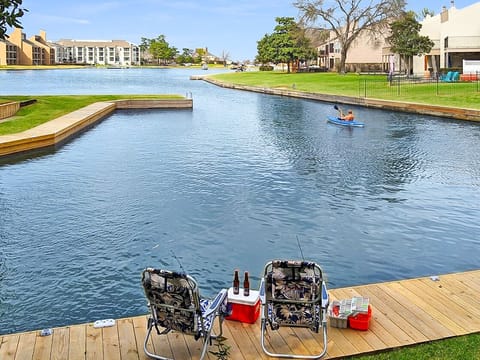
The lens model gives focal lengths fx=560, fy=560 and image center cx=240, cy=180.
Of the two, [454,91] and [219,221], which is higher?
[454,91]

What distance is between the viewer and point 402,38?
52.1m

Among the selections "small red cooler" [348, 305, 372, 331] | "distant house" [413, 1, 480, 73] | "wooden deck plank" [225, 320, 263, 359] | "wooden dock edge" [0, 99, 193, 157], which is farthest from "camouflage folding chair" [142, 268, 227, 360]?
"distant house" [413, 1, 480, 73]

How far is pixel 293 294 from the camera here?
5445 mm

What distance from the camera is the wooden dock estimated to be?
5.59 m

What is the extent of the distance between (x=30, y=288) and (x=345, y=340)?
5011 mm

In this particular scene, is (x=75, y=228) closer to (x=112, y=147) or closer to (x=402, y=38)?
(x=112, y=147)

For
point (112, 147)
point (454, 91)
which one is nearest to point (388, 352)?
point (112, 147)

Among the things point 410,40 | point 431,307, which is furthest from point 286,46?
point 431,307

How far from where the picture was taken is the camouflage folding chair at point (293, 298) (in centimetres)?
536

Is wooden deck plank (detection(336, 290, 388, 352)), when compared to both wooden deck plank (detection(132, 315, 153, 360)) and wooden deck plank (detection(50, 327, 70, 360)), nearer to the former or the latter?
wooden deck plank (detection(132, 315, 153, 360))

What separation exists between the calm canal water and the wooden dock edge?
784mm

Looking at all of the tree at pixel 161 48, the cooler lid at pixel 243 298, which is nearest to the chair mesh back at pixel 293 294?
the cooler lid at pixel 243 298

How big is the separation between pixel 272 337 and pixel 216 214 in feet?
21.3

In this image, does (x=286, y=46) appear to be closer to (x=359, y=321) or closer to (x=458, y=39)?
(x=458, y=39)
